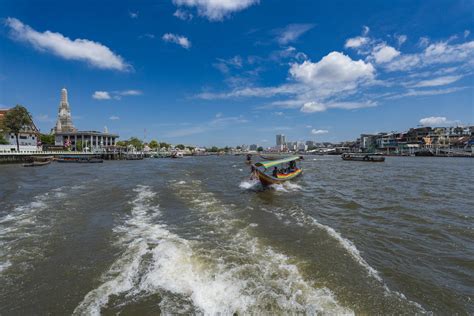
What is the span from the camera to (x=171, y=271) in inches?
245

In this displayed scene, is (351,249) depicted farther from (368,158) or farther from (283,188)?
(368,158)

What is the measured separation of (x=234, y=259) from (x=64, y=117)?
514ft

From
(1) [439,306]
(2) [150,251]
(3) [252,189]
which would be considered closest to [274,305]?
(1) [439,306]

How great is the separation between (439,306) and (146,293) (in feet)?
20.9

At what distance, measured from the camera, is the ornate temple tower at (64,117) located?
128375 millimetres

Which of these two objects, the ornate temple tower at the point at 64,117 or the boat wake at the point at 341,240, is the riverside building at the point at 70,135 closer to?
the ornate temple tower at the point at 64,117

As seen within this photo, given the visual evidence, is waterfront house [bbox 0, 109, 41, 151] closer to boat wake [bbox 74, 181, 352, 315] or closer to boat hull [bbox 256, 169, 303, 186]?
boat hull [bbox 256, 169, 303, 186]

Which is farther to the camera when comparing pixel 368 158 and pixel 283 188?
pixel 368 158

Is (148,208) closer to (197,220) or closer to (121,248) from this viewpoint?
(197,220)

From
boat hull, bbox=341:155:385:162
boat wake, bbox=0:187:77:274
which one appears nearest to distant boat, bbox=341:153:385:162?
boat hull, bbox=341:155:385:162

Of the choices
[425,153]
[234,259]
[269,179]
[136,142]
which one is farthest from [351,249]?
[136,142]

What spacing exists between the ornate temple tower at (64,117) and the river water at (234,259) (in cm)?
14070

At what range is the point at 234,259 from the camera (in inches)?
277

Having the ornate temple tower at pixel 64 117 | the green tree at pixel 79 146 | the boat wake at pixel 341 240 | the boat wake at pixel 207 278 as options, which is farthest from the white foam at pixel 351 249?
the ornate temple tower at pixel 64 117
